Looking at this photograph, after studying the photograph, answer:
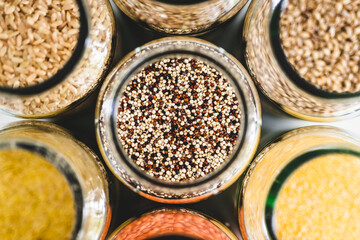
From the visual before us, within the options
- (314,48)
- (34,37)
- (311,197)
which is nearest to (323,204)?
(311,197)

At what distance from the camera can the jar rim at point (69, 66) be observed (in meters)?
0.65

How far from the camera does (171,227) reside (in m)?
0.85

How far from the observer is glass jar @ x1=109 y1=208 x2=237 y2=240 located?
828 mm

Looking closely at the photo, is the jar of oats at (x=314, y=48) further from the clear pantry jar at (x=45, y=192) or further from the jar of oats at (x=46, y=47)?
the clear pantry jar at (x=45, y=192)

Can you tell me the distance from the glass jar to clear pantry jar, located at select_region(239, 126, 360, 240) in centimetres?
13

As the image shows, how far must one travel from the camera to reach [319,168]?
0.70m

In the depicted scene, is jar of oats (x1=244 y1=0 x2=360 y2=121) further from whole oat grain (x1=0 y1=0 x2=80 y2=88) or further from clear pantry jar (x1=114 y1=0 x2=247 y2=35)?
whole oat grain (x1=0 y1=0 x2=80 y2=88)

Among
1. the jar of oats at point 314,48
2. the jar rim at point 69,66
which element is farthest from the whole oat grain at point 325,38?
the jar rim at point 69,66

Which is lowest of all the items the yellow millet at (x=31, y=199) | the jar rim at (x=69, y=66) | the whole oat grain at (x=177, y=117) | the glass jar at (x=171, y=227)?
the glass jar at (x=171, y=227)

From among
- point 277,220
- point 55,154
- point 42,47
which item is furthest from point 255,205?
point 42,47

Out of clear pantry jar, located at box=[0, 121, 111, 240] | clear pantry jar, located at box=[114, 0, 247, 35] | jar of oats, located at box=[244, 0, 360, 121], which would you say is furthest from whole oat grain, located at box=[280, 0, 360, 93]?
clear pantry jar, located at box=[0, 121, 111, 240]

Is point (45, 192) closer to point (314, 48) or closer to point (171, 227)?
point (171, 227)

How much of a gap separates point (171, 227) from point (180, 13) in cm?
54

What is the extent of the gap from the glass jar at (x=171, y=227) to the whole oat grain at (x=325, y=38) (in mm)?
460
